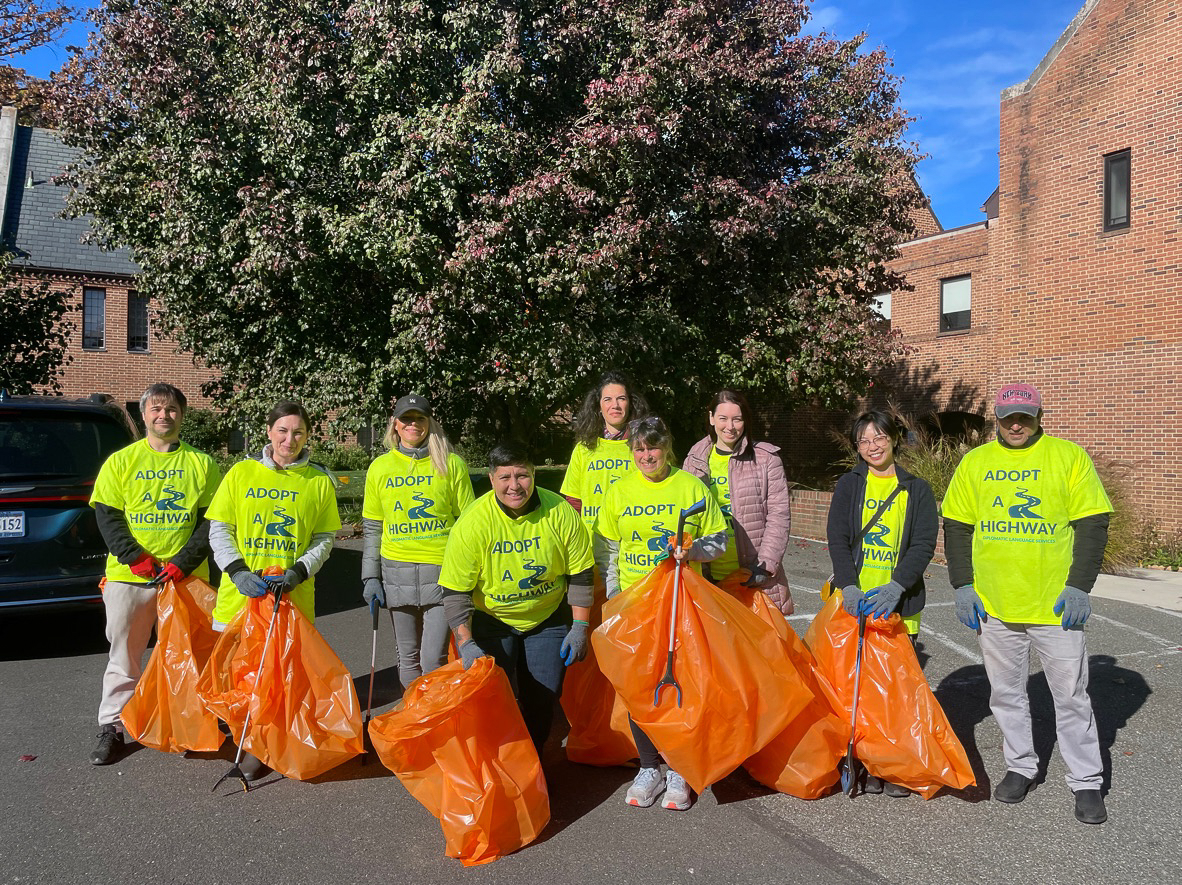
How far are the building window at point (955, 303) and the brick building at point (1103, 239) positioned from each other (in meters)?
3.05

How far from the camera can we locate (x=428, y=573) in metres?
4.31

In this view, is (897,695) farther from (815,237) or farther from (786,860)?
(815,237)

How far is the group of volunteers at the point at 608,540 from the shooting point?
377cm

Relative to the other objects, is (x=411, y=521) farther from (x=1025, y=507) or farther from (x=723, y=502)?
(x=1025, y=507)

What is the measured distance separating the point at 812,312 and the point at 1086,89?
20.4 ft

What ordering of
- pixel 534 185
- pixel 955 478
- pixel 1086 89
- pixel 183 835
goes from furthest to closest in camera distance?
pixel 1086 89 < pixel 534 185 < pixel 955 478 < pixel 183 835

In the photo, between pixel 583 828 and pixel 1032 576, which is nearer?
pixel 583 828

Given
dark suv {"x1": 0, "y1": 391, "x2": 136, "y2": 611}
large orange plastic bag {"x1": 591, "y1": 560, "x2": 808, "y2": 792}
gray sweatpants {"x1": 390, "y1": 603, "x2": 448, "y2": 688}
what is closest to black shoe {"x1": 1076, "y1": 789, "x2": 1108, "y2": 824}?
large orange plastic bag {"x1": 591, "y1": 560, "x2": 808, "y2": 792}

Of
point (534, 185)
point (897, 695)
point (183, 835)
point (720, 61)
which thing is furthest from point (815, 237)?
point (183, 835)

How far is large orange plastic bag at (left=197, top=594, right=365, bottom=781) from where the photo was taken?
3918mm

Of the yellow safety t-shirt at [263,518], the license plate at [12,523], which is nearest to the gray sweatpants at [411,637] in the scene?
the yellow safety t-shirt at [263,518]

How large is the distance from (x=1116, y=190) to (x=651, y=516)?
13.5 metres

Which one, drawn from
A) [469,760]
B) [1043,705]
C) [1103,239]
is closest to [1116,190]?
[1103,239]

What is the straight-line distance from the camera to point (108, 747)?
434 cm
